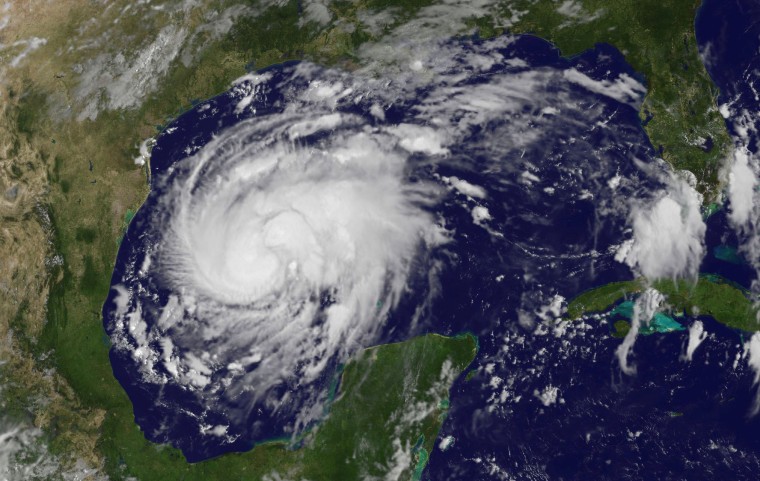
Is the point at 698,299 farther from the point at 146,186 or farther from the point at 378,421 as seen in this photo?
the point at 146,186

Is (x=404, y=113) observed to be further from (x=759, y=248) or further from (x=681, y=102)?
(x=759, y=248)

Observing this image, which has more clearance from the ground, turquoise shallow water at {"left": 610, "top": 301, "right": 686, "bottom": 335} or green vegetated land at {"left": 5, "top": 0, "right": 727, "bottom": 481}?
green vegetated land at {"left": 5, "top": 0, "right": 727, "bottom": 481}

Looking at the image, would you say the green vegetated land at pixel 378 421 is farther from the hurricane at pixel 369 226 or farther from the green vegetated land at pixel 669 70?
the green vegetated land at pixel 669 70

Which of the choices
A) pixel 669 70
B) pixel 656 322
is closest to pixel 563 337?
pixel 656 322

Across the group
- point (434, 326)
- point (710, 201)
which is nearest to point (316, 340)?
point (434, 326)

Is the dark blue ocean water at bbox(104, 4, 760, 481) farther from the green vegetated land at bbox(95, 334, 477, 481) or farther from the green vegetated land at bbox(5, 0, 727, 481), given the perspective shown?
the green vegetated land at bbox(5, 0, 727, 481)

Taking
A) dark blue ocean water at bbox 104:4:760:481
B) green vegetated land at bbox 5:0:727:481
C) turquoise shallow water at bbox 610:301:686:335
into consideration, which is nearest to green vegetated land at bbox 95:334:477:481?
green vegetated land at bbox 5:0:727:481
